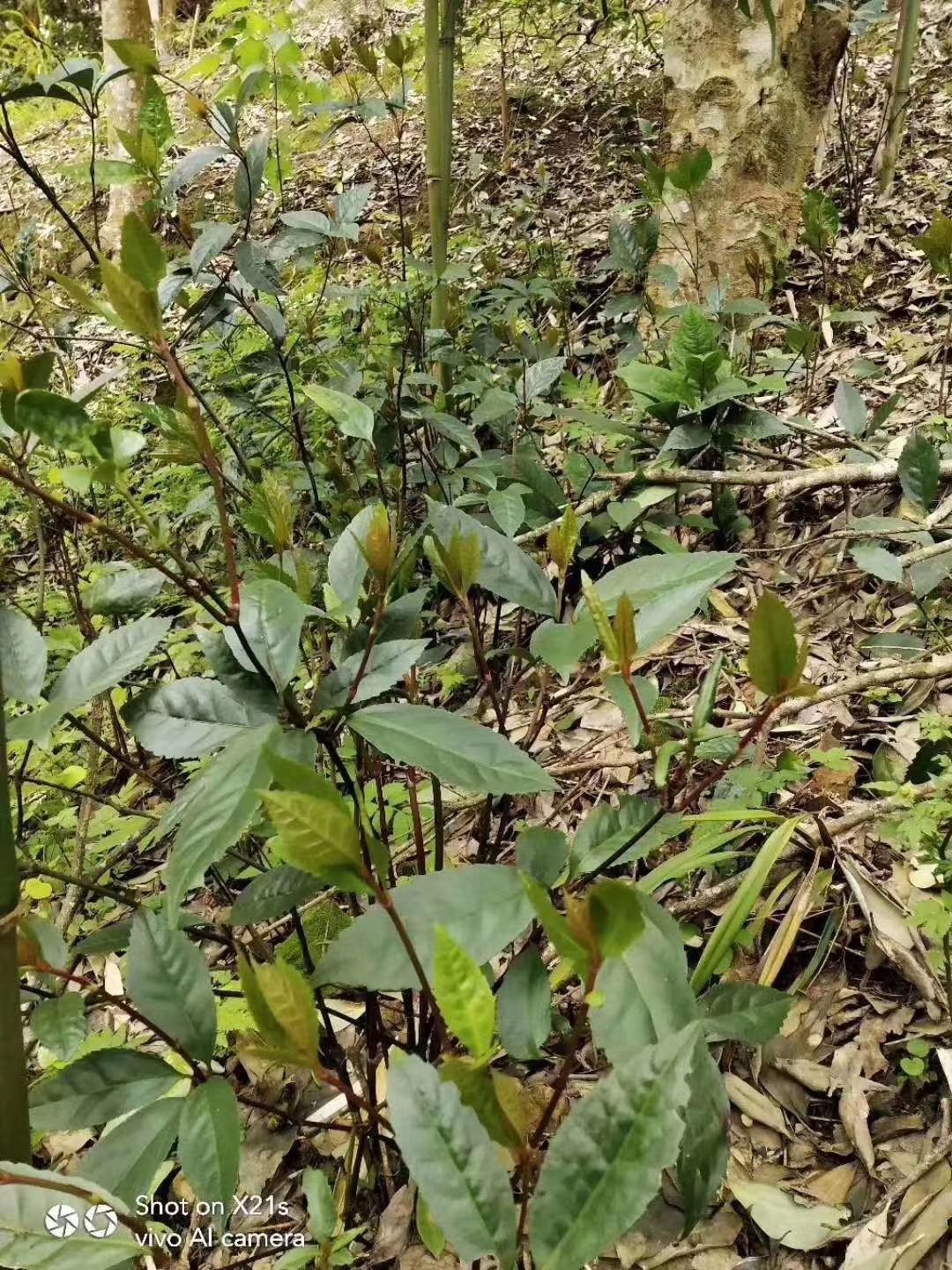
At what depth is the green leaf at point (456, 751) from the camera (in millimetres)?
686

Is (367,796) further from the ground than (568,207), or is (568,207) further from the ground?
(568,207)

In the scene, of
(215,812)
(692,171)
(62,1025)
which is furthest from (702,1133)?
(692,171)

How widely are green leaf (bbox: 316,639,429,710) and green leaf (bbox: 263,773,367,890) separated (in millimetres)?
277

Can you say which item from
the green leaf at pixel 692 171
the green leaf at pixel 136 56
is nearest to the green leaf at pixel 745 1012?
the green leaf at pixel 136 56

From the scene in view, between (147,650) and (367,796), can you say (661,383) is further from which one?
(147,650)

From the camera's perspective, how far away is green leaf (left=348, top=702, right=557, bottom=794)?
2.25 feet

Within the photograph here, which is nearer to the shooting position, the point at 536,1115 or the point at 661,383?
the point at 536,1115

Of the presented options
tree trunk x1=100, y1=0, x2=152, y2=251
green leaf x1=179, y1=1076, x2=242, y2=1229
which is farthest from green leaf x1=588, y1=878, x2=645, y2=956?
tree trunk x1=100, y1=0, x2=152, y2=251

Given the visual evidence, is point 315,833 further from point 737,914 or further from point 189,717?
point 737,914

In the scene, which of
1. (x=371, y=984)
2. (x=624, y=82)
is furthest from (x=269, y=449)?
(x=624, y=82)

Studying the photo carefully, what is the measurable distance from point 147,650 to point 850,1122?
0.91 m

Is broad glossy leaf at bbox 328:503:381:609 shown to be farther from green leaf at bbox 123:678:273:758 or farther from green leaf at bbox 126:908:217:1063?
green leaf at bbox 126:908:217:1063

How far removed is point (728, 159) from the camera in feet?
9.03

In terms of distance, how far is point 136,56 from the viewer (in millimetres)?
1275
